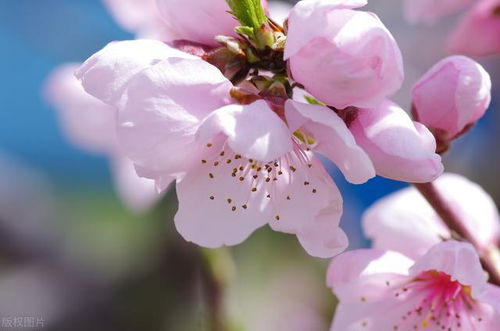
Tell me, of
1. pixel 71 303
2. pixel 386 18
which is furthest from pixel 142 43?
pixel 386 18

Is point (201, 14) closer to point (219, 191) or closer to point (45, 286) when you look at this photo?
point (219, 191)

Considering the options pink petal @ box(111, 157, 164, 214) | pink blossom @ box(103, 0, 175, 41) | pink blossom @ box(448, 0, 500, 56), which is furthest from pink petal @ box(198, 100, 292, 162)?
pink petal @ box(111, 157, 164, 214)

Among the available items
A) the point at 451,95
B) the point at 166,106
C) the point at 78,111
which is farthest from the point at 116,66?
the point at 78,111

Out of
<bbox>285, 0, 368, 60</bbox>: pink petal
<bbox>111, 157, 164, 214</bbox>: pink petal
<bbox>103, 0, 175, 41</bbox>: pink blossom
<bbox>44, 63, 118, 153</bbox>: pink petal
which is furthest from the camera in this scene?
<bbox>111, 157, 164, 214</bbox>: pink petal

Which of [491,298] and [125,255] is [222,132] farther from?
[125,255]

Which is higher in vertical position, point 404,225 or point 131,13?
point 131,13

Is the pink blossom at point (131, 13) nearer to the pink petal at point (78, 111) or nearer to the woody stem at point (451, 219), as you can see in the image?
the pink petal at point (78, 111)

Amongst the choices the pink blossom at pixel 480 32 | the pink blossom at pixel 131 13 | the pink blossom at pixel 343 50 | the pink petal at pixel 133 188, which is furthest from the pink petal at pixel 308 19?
the pink petal at pixel 133 188

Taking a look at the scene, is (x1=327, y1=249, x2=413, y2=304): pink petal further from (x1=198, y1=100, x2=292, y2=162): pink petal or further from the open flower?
(x1=198, y1=100, x2=292, y2=162): pink petal
